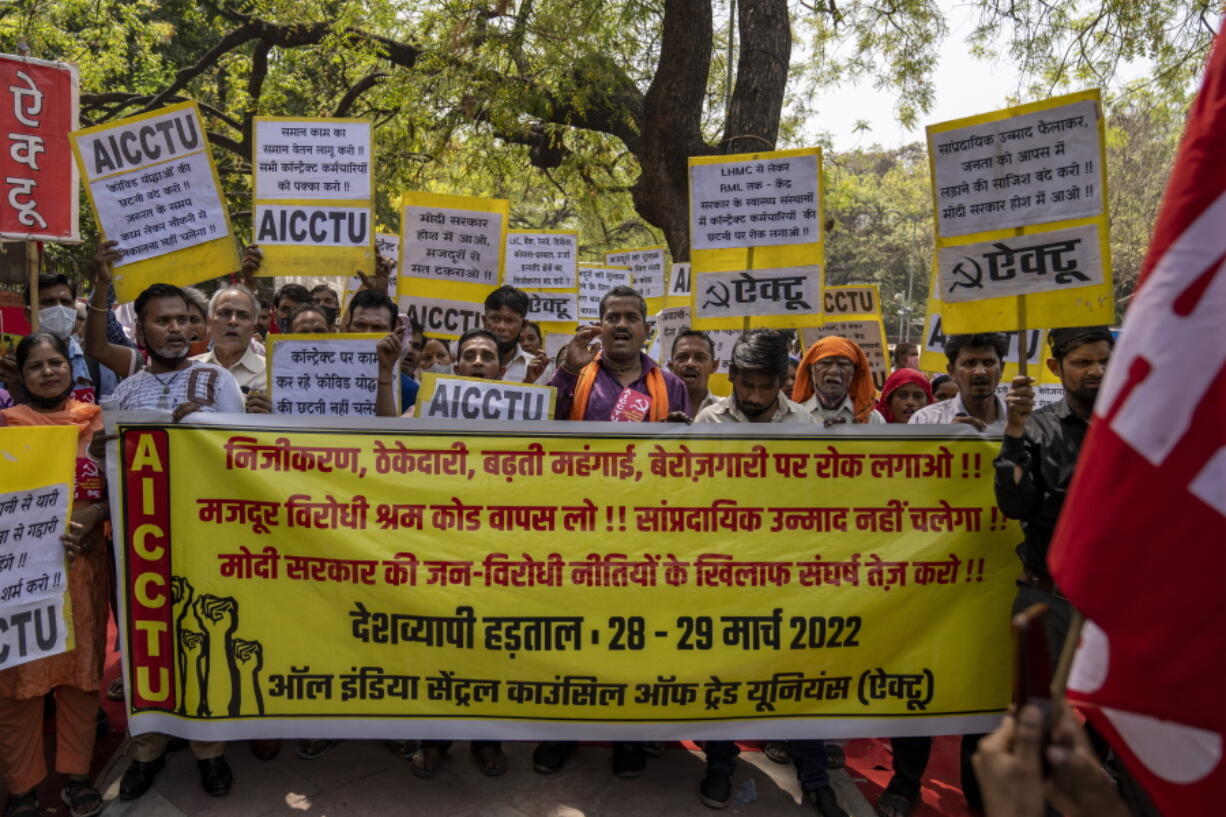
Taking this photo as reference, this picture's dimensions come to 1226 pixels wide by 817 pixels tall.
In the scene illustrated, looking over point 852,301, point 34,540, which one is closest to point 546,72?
Answer: point 852,301

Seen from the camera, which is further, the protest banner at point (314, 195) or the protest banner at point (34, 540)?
the protest banner at point (314, 195)

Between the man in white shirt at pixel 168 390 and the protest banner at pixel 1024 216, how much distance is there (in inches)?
A: 114

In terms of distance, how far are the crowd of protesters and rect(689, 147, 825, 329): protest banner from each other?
0.28 metres

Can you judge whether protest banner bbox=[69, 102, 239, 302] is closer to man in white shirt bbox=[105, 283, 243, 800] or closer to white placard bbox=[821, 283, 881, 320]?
man in white shirt bbox=[105, 283, 243, 800]

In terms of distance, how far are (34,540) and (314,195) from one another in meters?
2.20

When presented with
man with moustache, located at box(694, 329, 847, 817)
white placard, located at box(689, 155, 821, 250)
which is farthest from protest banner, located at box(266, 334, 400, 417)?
white placard, located at box(689, 155, 821, 250)

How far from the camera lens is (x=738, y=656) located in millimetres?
3500

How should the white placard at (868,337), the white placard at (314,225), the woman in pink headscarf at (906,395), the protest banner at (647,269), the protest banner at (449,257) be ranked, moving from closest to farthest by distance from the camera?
1. the white placard at (314,225)
2. the woman in pink headscarf at (906,395)
3. the protest banner at (449,257)
4. the white placard at (868,337)
5. the protest banner at (647,269)

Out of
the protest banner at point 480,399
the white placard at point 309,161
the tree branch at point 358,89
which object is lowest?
the protest banner at point 480,399

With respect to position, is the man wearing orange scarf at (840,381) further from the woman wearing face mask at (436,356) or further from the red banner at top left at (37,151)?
the red banner at top left at (37,151)

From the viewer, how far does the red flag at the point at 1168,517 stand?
139 cm

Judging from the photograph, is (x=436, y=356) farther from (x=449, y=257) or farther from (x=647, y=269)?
(x=647, y=269)

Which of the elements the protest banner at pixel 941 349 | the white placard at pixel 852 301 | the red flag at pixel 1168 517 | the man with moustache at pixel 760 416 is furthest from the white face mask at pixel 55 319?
the red flag at pixel 1168 517

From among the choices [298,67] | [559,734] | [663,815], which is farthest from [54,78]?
[298,67]
